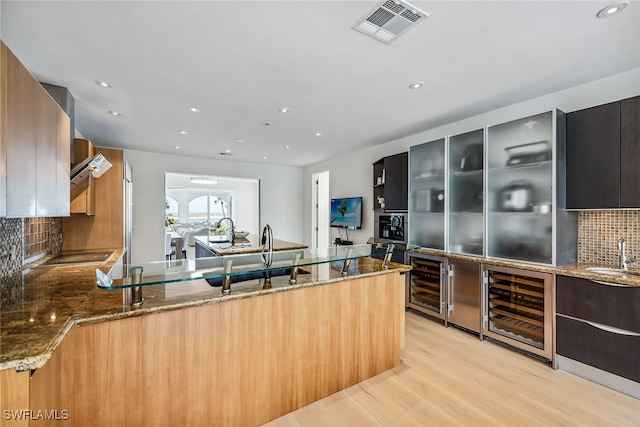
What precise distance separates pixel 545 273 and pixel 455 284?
97 cm

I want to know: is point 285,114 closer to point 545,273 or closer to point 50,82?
point 50,82

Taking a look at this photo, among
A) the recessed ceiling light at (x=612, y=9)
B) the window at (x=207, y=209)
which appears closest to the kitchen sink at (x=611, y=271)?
the recessed ceiling light at (x=612, y=9)

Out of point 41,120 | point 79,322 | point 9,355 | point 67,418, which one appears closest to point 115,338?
point 79,322

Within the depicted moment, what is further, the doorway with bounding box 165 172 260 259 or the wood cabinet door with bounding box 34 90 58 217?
the doorway with bounding box 165 172 260 259

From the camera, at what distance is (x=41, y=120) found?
176 centimetres

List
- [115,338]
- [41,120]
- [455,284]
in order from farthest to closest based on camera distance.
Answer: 1. [455,284]
2. [41,120]
3. [115,338]

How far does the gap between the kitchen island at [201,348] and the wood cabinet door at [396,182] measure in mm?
2084

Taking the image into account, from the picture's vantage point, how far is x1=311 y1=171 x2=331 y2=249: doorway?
24.3 feet

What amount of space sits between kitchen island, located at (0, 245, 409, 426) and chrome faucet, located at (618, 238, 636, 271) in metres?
2.05

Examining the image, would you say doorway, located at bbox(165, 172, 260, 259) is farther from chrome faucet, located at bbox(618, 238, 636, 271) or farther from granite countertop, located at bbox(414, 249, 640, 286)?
chrome faucet, located at bbox(618, 238, 636, 271)

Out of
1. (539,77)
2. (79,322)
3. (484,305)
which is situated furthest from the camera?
(484,305)

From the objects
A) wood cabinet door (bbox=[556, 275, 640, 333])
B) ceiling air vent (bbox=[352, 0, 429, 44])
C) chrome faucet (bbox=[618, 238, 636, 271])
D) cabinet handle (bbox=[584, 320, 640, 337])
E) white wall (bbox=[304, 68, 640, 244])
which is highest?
ceiling air vent (bbox=[352, 0, 429, 44])

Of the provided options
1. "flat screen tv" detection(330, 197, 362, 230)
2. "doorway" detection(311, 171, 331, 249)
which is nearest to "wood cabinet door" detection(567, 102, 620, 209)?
"flat screen tv" detection(330, 197, 362, 230)

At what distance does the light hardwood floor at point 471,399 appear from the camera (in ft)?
6.41
